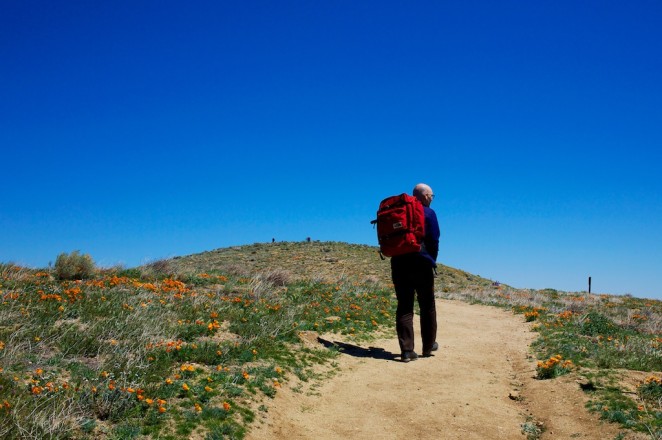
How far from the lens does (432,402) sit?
21.9 ft

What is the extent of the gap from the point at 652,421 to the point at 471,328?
705 centimetres

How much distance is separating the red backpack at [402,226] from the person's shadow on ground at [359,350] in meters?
2.06

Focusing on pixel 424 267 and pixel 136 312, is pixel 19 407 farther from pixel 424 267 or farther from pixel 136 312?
pixel 424 267

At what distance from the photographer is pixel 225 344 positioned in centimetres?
770

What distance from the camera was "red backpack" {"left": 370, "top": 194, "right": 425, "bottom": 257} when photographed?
8.29 meters

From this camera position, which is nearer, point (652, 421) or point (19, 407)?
point (19, 407)

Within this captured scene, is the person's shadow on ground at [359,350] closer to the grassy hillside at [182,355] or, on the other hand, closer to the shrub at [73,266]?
the grassy hillside at [182,355]

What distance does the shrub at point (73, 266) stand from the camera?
1289 cm

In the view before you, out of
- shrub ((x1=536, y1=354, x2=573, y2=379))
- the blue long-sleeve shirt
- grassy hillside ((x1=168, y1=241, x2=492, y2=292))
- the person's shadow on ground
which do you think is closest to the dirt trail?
the person's shadow on ground

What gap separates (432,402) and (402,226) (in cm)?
297

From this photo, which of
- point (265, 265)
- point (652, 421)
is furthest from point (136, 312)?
point (265, 265)

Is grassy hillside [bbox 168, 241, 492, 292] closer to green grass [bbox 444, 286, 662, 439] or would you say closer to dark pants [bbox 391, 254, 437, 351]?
green grass [bbox 444, 286, 662, 439]

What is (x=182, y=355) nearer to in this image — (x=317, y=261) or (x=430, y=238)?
(x=430, y=238)

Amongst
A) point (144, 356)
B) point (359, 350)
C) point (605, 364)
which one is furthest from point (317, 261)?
point (144, 356)
